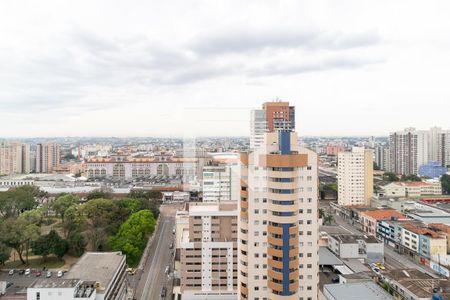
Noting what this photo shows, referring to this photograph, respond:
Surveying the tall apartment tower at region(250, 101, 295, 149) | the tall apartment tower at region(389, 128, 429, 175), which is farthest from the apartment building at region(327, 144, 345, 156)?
the tall apartment tower at region(250, 101, 295, 149)

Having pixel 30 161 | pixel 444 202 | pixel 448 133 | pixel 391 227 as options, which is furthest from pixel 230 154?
pixel 30 161

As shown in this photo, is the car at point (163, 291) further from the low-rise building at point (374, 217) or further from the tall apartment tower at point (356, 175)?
the tall apartment tower at point (356, 175)

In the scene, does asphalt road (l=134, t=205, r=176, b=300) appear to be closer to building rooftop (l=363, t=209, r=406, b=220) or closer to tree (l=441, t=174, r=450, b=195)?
building rooftop (l=363, t=209, r=406, b=220)

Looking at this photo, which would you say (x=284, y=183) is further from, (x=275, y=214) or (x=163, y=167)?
(x=163, y=167)

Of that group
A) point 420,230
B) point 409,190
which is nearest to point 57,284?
point 420,230

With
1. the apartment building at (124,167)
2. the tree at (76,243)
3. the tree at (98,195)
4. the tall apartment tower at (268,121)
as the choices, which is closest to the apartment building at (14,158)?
the apartment building at (124,167)
